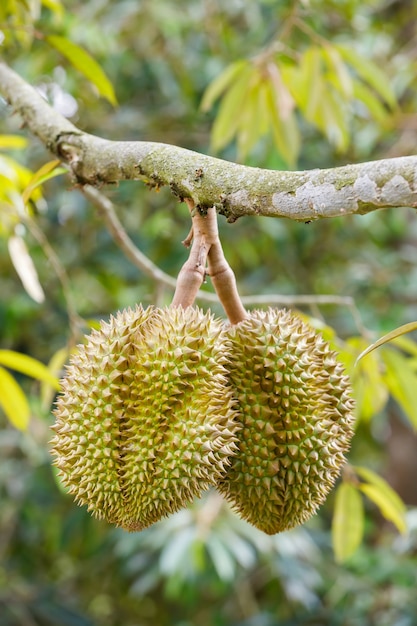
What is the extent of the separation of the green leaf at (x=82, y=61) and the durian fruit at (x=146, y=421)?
0.77m

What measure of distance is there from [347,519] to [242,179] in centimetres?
105

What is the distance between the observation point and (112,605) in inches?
139

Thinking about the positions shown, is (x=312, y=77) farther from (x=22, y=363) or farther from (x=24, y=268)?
(x=22, y=363)

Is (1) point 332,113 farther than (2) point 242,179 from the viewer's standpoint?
Yes

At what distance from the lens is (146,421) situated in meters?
0.90

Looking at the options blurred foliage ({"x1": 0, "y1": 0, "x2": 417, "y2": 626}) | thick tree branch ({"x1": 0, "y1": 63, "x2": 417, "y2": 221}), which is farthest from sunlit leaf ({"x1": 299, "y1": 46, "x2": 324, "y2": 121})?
thick tree branch ({"x1": 0, "y1": 63, "x2": 417, "y2": 221})

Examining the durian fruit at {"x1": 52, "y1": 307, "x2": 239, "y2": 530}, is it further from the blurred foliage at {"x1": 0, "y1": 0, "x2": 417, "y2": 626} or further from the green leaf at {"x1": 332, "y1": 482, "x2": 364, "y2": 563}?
the blurred foliage at {"x1": 0, "y1": 0, "x2": 417, "y2": 626}

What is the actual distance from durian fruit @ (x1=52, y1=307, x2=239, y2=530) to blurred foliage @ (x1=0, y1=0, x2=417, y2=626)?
→ 3.12 feet

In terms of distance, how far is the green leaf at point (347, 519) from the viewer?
1540 mm

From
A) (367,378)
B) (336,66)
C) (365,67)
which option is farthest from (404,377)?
(365,67)

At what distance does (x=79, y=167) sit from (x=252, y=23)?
6.96ft

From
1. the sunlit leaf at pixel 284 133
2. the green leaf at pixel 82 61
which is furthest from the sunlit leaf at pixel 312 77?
the green leaf at pixel 82 61

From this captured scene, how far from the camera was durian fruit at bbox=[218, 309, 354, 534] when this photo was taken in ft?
3.15

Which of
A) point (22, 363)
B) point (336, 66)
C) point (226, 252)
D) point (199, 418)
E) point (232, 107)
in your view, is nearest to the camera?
point (199, 418)
